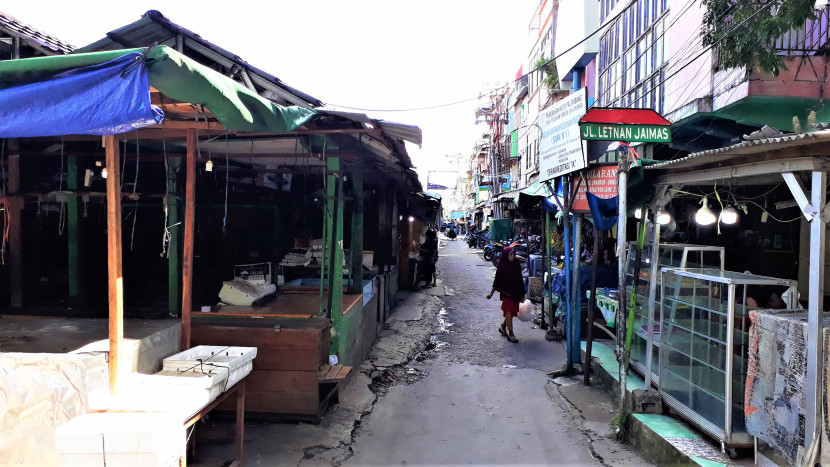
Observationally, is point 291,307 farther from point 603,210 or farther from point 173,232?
point 603,210

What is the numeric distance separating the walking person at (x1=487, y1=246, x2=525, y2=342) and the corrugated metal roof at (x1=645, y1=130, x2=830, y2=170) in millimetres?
5039

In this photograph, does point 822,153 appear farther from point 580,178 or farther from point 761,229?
point 761,229

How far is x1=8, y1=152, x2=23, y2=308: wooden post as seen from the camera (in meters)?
5.83

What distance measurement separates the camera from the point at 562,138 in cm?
677

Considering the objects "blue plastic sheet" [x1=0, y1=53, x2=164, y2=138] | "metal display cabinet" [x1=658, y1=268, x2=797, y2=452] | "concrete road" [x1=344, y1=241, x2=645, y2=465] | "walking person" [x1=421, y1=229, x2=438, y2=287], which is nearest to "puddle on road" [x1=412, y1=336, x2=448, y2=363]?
"concrete road" [x1=344, y1=241, x2=645, y2=465]

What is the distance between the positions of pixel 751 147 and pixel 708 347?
1970 mm

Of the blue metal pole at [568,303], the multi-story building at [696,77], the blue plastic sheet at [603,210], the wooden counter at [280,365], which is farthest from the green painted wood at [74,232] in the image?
the multi-story building at [696,77]

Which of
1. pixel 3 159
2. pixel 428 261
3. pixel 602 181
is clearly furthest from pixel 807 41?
pixel 3 159

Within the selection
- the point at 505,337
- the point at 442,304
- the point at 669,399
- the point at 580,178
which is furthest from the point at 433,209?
the point at 669,399

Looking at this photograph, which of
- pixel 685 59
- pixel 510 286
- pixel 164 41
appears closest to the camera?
pixel 164 41

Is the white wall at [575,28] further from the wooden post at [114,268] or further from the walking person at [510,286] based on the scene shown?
the wooden post at [114,268]

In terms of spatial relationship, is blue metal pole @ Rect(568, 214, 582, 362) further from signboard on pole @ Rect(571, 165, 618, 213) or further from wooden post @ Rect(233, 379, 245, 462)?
wooden post @ Rect(233, 379, 245, 462)

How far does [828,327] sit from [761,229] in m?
6.44

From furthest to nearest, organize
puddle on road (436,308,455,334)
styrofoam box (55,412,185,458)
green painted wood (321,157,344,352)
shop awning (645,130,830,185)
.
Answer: puddle on road (436,308,455,334) < green painted wood (321,157,344,352) < shop awning (645,130,830,185) < styrofoam box (55,412,185,458)
